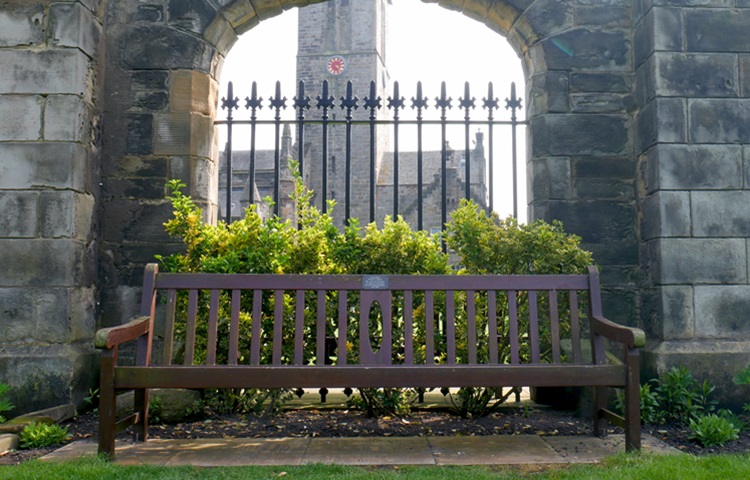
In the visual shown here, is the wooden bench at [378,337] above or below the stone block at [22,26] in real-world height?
below

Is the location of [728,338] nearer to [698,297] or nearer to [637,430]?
[698,297]

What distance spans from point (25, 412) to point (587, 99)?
468cm

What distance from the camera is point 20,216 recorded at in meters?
4.68

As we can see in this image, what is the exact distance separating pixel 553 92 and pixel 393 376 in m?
2.90

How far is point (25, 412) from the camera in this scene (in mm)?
4477

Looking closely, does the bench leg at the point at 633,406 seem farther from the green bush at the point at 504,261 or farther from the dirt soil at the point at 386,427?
the green bush at the point at 504,261

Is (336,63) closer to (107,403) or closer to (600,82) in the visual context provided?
(600,82)

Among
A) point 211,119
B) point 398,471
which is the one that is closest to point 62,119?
point 211,119

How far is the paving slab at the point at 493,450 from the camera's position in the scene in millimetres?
3455

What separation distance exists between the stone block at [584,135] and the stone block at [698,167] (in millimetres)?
529

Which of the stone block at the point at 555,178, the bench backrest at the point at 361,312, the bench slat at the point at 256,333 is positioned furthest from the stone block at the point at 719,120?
the bench slat at the point at 256,333

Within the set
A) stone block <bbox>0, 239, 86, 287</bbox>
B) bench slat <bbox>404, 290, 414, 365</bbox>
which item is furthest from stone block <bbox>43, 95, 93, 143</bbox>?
bench slat <bbox>404, 290, 414, 365</bbox>

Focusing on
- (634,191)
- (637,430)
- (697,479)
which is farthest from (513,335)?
(634,191)

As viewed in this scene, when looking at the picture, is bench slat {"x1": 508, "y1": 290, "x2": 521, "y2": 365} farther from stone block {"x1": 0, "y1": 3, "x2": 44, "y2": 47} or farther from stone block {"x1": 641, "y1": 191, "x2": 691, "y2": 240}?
stone block {"x1": 0, "y1": 3, "x2": 44, "y2": 47}
